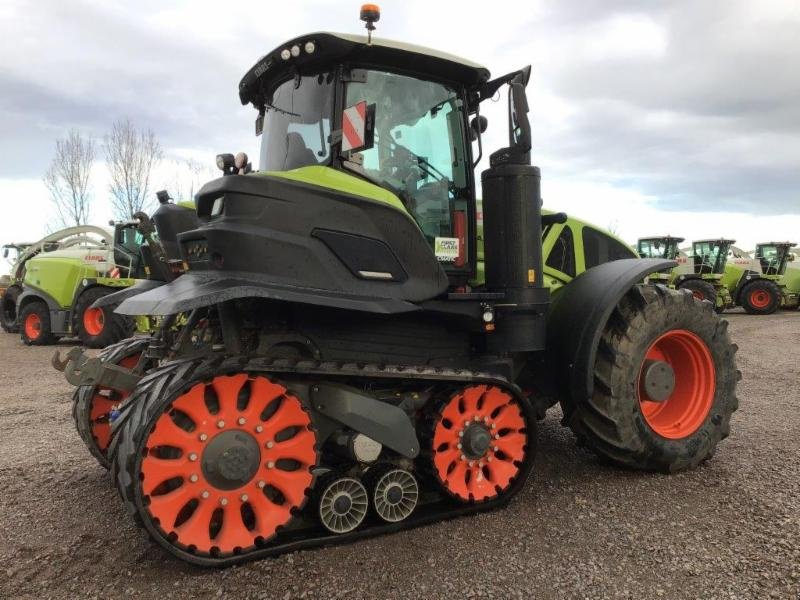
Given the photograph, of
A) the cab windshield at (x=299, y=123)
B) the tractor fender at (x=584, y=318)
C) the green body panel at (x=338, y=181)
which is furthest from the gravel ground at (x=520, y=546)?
the cab windshield at (x=299, y=123)

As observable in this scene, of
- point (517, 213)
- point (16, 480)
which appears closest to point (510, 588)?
point (517, 213)

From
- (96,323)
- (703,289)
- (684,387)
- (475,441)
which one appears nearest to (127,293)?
(475,441)

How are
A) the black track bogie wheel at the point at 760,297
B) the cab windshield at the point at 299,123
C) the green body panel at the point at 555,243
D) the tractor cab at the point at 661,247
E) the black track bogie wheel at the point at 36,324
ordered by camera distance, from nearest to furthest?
the cab windshield at the point at 299,123 < the green body panel at the point at 555,243 < the black track bogie wheel at the point at 36,324 < the black track bogie wheel at the point at 760,297 < the tractor cab at the point at 661,247

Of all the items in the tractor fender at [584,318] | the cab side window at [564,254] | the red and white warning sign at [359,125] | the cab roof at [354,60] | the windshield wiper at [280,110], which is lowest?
the tractor fender at [584,318]

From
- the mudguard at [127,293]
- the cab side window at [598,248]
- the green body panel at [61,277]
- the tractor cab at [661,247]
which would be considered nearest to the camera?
the mudguard at [127,293]

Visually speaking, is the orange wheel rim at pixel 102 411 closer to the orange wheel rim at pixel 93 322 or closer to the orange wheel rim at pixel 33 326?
the orange wheel rim at pixel 93 322

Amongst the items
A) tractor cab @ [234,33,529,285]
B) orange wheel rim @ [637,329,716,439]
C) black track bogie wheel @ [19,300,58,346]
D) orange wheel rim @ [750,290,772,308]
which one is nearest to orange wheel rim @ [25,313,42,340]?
black track bogie wheel @ [19,300,58,346]

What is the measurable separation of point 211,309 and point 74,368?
784 mm

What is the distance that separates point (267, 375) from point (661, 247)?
22447 millimetres

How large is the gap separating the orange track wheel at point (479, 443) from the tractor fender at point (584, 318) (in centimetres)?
50

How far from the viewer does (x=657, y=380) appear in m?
4.30

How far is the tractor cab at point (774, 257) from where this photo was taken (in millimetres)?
23094

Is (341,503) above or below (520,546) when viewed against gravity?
above

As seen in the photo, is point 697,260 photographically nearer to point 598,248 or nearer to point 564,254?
point 598,248
